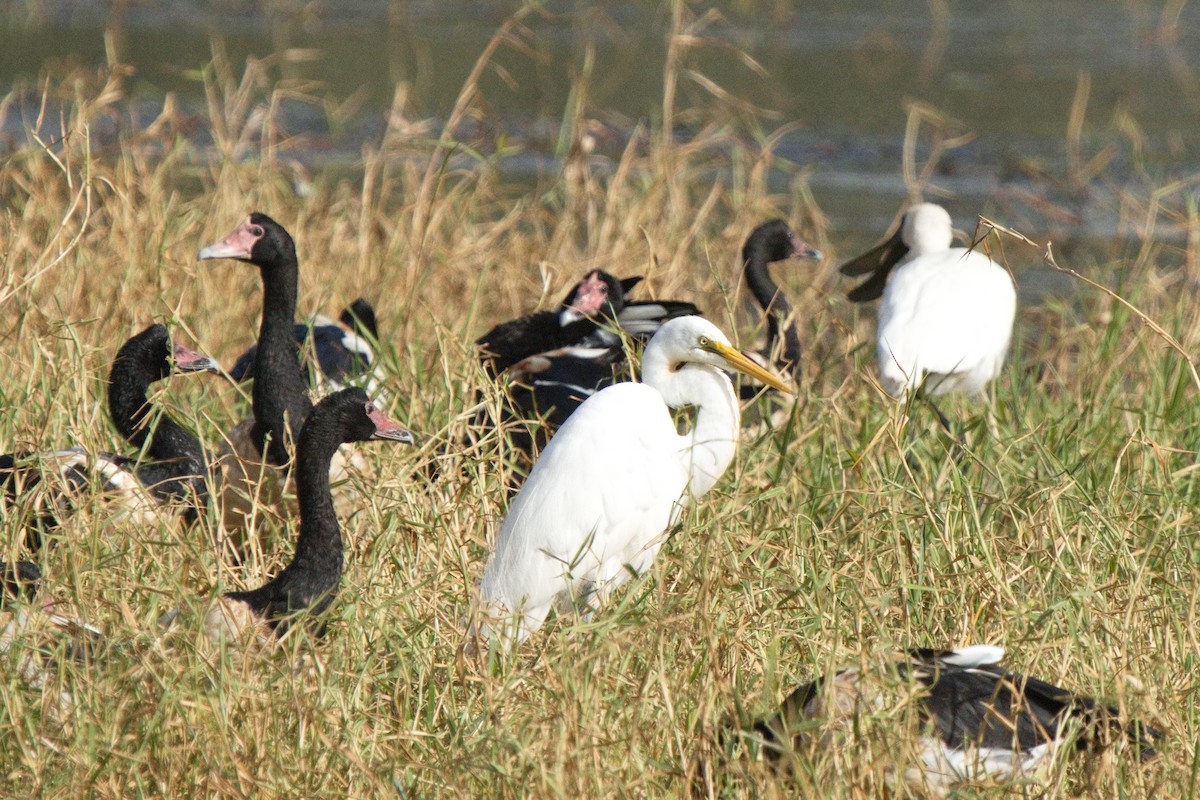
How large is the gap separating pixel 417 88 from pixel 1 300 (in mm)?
8972

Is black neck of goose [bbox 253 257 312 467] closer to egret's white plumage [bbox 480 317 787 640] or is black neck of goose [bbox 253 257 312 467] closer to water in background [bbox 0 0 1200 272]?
egret's white plumage [bbox 480 317 787 640]

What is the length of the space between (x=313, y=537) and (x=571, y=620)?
1.92 ft

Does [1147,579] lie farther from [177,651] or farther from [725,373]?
[177,651]

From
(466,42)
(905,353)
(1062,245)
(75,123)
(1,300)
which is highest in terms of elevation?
(1,300)

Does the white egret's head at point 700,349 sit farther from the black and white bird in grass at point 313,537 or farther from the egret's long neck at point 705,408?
the black and white bird in grass at point 313,537

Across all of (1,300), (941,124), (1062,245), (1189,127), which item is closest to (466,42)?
(1189,127)

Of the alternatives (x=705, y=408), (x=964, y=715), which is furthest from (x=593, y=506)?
(x=964, y=715)

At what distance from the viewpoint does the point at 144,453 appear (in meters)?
3.99

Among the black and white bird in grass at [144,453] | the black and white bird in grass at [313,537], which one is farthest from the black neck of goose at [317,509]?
the black and white bird in grass at [144,453]

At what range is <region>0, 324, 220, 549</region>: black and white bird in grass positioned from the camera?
12.9ft

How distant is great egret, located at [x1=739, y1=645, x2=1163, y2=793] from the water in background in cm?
558

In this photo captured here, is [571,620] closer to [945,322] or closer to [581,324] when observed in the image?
[581,324]

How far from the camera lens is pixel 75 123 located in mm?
5574

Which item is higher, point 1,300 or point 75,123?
point 1,300
